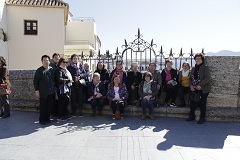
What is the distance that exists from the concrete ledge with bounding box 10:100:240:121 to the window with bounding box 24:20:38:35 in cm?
1336

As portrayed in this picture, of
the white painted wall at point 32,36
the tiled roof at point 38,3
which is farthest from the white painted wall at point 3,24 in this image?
the tiled roof at point 38,3

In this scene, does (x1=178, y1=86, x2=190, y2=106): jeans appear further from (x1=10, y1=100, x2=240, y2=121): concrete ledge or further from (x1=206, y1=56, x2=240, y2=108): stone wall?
(x1=206, y1=56, x2=240, y2=108): stone wall

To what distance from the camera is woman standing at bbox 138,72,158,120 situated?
21.5 ft

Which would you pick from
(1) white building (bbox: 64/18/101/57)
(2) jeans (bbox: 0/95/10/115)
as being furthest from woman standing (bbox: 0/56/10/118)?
(1) white building (bbox: 64/18/101/57)

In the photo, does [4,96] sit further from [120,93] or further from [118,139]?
[118,139]

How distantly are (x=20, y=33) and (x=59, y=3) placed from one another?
4.10m

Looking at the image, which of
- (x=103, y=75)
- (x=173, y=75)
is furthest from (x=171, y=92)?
(x=103, y=75)

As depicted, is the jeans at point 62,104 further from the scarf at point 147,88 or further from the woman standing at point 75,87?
the scarf at point 147,88

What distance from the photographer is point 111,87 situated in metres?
6.85

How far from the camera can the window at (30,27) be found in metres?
19.5

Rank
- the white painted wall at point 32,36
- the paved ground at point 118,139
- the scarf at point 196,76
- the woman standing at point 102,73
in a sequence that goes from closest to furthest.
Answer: the paved ground at point 118,139 < the scarf at point 196,76 < the woman standing at point 102,73 < the white painted wall at point 32,36

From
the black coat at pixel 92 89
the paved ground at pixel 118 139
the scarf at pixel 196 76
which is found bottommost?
the paved ground at pixel 118 139

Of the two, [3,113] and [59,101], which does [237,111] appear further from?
[3,113]

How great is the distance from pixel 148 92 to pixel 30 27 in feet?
52.9
